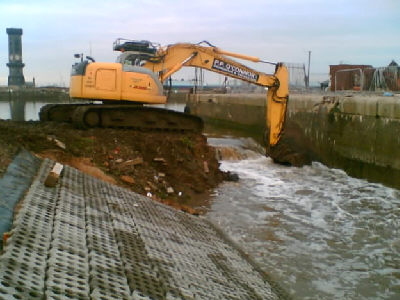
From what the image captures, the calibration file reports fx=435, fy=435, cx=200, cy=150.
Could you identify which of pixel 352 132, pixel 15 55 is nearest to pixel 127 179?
pixel 352 132

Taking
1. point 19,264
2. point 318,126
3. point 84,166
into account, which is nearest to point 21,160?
point 84,166

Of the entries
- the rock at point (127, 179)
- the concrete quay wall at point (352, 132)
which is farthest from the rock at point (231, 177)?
the rock at point (127, 179)

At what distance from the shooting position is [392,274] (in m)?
6.31

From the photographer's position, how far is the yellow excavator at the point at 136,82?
1110 centimetres

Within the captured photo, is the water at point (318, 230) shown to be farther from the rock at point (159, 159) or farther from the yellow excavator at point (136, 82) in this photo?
the yellow excavator at point (136, 82)

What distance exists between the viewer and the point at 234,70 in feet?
44.4

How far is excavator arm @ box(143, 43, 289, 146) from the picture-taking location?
12586 millimetres

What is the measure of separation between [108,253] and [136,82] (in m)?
7.82

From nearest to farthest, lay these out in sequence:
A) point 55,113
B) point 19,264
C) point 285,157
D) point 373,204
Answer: point 19,264 < point 373,204 < point 55,113 < point 285,157

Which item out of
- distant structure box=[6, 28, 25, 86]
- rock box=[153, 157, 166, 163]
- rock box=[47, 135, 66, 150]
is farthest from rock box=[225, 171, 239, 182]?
distant structure box=[6, 28, 25, 86]

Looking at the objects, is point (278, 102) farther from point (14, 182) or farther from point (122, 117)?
point (14, 182)

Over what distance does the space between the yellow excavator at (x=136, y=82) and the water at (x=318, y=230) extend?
2.81 m

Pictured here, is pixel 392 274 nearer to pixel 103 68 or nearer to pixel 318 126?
pixel 103 68

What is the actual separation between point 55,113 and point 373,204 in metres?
8.77
